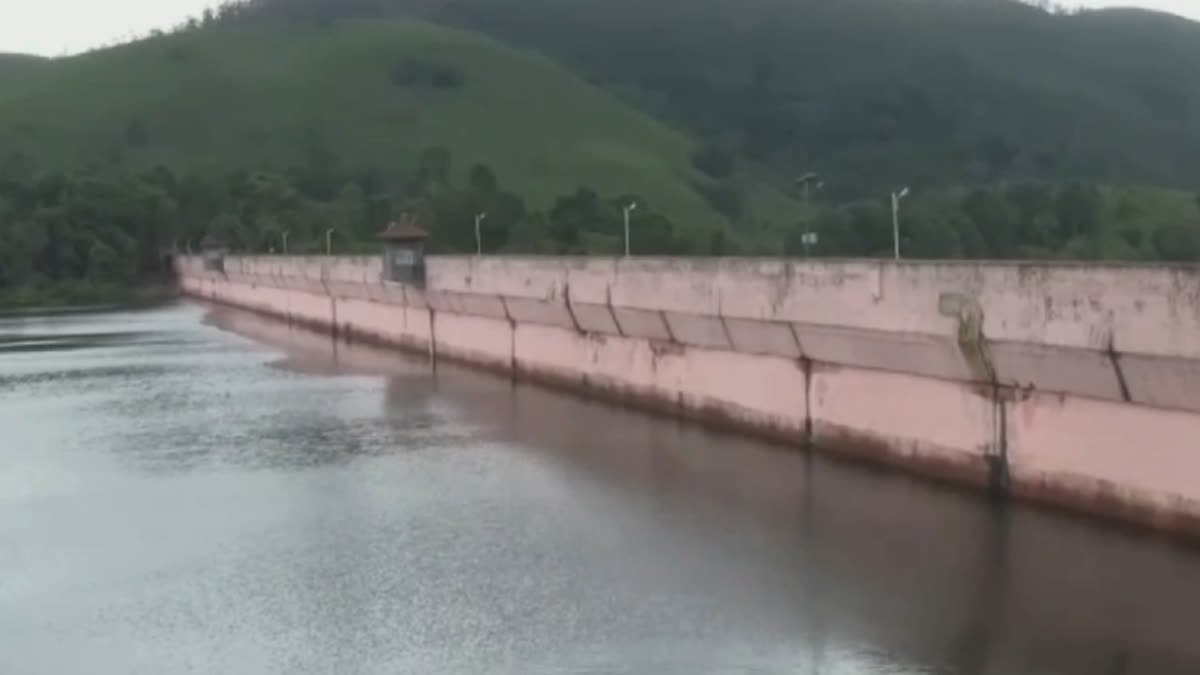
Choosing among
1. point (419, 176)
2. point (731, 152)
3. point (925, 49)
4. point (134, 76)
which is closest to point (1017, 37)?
point (925, 49)

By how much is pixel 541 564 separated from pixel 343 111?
15887 centimetres

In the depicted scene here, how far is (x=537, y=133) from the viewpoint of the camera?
157 meters

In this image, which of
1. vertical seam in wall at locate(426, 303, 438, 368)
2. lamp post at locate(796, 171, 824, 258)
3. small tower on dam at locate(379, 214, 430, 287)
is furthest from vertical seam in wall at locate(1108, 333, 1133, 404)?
small tower on dam at locate(379, 214, 430, 287)

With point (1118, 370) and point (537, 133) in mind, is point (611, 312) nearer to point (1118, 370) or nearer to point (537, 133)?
point (1118, 370)

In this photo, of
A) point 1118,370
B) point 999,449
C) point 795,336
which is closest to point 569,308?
point 795,336

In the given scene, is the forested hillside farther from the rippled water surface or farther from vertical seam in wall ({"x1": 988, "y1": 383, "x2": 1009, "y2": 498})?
vertical seam in wall ({"x1": 988, "y1": 383, "x2": 1009, "y2": 498})

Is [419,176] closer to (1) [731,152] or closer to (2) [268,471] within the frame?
(1) [731,152]

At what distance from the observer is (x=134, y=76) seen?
176 m

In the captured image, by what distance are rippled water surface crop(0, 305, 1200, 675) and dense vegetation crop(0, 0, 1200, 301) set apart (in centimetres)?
5094

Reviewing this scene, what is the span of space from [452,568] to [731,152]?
154m

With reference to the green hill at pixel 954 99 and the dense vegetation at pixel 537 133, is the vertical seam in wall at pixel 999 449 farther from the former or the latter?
the green hill at pixel 954 99

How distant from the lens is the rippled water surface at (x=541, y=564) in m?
11.5

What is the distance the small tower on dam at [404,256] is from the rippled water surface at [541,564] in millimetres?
15546

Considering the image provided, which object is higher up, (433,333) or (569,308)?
(569,308)
